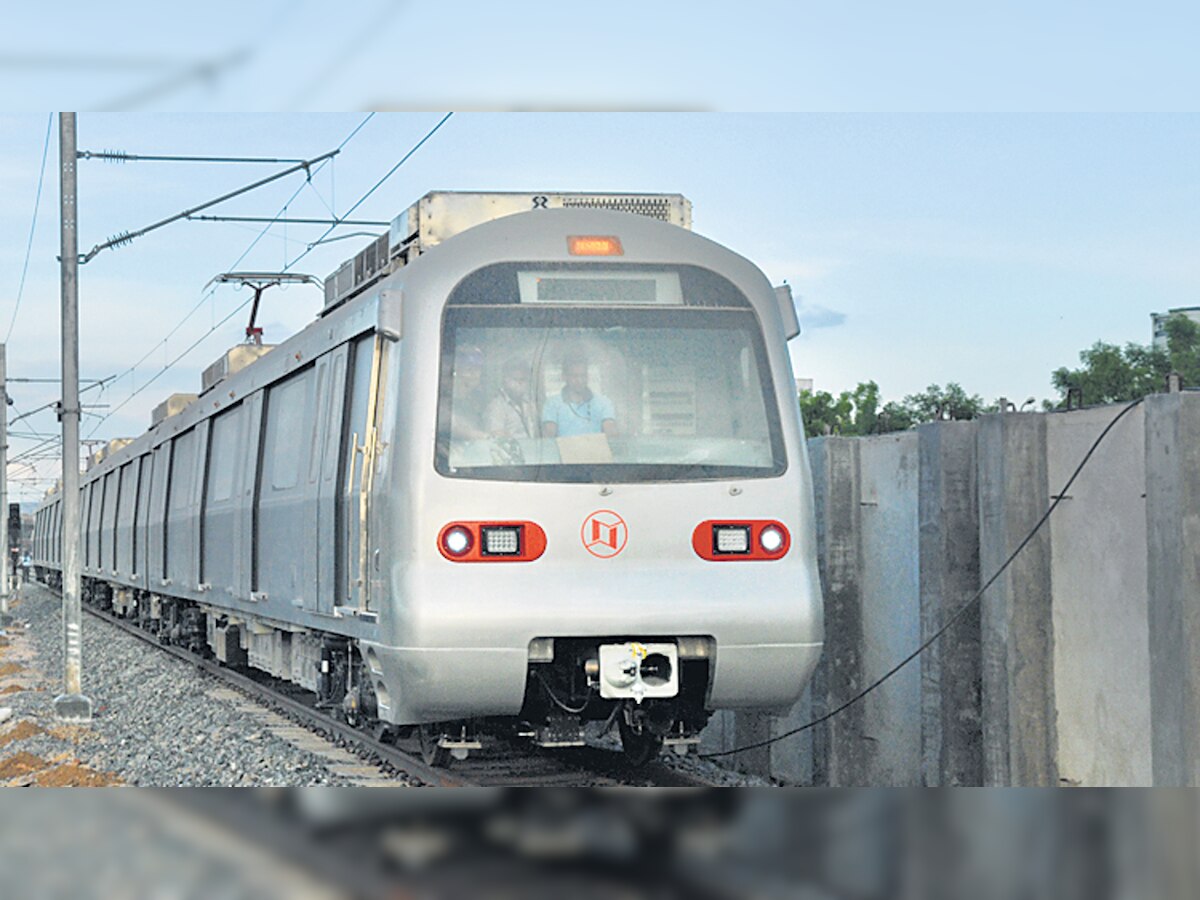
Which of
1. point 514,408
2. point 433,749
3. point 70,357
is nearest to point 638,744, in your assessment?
point 433,749

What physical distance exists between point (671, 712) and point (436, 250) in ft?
8.82

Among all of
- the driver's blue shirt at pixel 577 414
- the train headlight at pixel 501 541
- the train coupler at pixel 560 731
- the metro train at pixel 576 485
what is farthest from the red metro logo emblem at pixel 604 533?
the train coupler at pixel 560 731

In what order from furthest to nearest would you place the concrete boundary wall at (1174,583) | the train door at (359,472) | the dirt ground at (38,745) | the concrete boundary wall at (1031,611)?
the dirt ground at (38,745) < the train door at (359,472) < the concrete boundary wall at (1031,611) < the concrete boundary wall at (1174,583)

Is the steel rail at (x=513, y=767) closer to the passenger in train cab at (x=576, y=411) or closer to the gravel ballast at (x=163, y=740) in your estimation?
the gravel ballast at (x=163, y=740)

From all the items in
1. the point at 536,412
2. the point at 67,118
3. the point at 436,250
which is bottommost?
the point at 536,412

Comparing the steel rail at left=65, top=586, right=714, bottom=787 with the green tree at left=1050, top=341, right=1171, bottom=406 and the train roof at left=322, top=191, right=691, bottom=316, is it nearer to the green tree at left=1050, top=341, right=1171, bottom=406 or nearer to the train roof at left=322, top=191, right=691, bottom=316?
the train roof at left=322, top=191, right=691, bottom=316

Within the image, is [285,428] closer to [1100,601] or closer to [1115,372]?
[1100,601]

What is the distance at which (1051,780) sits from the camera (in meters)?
8.09

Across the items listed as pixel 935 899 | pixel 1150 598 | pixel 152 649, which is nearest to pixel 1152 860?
pixel 935 899

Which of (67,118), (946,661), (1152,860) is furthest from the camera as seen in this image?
(67,118)

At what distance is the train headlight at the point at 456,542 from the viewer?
7.50m

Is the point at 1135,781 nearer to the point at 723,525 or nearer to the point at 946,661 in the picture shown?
the point at 946,661

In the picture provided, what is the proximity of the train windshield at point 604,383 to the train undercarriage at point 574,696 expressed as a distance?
34.3 inches

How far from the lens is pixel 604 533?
25.0 feet
